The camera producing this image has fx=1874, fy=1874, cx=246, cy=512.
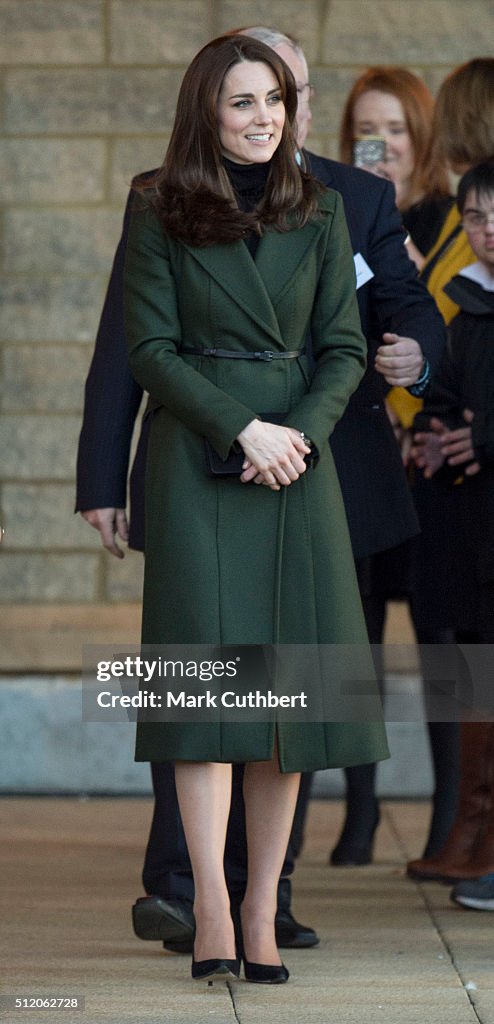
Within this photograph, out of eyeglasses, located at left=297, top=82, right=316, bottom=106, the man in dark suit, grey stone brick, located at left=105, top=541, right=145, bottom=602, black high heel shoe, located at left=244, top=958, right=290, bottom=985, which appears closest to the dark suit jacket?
the man in dark suit

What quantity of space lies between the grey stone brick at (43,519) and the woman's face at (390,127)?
71.0 inches

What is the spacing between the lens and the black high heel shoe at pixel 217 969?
3098 millimetres

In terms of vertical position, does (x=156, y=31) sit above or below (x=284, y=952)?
above

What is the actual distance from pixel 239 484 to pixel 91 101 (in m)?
3.05

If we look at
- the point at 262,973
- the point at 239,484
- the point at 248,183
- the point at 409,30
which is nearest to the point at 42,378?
the point at 409,30

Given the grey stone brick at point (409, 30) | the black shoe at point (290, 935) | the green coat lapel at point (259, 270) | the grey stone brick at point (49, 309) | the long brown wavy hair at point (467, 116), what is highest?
the grey stone brick at point (409, 30)

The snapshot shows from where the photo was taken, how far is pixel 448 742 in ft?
15.0

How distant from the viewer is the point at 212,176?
10.5ft

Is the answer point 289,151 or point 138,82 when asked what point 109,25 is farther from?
point 289,151

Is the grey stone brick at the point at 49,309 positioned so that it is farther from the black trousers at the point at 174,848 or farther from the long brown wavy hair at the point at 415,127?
the black trousers at the point at 174,848

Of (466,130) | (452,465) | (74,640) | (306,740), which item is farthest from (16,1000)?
(74,640)

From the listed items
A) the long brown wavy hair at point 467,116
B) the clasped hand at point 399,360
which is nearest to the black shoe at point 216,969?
the clasped hand at point 399,360

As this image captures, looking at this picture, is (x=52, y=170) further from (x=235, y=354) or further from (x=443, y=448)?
(x=235, y=354)

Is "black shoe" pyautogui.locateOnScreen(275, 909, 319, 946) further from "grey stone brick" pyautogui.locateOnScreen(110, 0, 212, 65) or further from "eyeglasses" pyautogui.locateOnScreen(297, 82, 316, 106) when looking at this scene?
"grey stone brick" pyautogui.locateOnScreen(110, 0, 212, 65)
